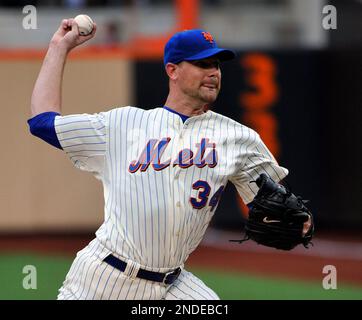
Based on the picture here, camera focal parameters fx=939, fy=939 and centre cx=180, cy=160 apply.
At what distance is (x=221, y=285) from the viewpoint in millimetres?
9844

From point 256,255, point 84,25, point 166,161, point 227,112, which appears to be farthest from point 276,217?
point 227,112

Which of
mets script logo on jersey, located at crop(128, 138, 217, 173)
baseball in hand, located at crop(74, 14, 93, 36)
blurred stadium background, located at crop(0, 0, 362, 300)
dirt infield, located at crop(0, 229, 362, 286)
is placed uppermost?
baseball in hand, located at crop(74, 14, 93, 36)

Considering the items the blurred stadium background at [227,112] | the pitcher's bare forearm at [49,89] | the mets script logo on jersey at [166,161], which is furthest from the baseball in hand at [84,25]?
the blurred stadium background at [227,112]

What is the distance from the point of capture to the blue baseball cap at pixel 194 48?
4484 mm

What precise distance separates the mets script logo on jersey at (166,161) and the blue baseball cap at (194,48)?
41 centimetres

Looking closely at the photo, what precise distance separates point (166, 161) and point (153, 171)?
79 millimetres

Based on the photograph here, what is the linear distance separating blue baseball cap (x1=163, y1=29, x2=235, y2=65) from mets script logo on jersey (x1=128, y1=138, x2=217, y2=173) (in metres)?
0.41

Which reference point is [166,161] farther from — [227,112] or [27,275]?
[227,112]

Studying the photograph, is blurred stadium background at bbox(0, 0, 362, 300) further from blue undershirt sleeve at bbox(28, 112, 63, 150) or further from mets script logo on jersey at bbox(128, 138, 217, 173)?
blue undershirt sleeve at bbox(28, 112, 63, 150)

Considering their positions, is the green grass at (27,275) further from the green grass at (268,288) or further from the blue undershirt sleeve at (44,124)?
the blue undershirt sleeve at (44,124)

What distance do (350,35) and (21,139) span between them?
4.84 meters

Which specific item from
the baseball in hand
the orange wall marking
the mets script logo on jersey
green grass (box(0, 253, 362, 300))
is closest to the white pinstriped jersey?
the mets script logo on jersey

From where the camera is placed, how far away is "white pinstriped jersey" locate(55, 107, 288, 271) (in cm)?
440
